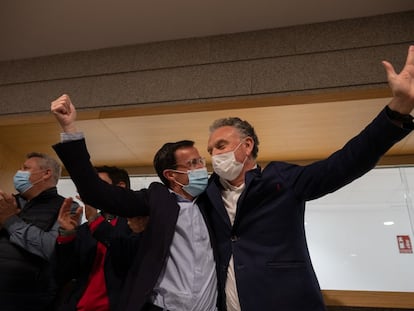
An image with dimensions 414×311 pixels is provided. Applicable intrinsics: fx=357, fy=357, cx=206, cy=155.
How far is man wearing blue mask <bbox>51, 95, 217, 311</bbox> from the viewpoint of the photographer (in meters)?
1.05

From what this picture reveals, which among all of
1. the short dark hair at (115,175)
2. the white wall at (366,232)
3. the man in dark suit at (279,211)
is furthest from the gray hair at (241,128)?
the white wall at (366,232)

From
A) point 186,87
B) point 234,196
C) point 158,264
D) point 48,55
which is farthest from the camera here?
point 48,55

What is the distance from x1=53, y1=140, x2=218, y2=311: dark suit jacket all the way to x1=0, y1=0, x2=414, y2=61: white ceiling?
1.18 m

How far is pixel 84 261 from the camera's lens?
1453 mm

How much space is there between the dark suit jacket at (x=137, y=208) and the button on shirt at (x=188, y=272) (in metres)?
0.05

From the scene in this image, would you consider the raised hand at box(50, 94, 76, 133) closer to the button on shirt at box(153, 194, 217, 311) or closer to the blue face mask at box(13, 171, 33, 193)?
the button on shirt at box(153, 194, 217, 311)

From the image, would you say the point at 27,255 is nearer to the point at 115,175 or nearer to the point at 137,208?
the point at 115,175

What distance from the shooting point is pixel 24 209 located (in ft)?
5.59

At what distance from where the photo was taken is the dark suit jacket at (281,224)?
1035 mm

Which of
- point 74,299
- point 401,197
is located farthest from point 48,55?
point 401,197

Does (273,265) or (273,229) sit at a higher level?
(273,229)

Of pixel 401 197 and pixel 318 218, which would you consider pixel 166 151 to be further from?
pixel 401 197

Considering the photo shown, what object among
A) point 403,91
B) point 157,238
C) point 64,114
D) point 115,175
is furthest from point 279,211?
point 115,175

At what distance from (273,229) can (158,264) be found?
15.2 inches
